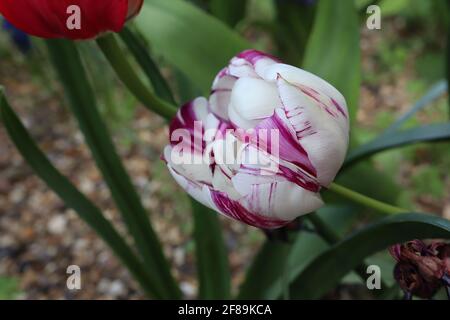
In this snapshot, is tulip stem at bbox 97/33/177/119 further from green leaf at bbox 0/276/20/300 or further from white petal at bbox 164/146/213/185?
green leaf at bbox 0/276/20/300

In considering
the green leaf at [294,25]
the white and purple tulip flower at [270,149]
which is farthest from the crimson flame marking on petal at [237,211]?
the green leaf at [294,25]

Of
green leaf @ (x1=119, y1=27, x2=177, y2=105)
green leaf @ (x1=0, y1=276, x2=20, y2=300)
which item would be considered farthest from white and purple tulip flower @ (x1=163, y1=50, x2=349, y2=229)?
green leaf @ (x1=0, y1=276, x2=20, y2=300)

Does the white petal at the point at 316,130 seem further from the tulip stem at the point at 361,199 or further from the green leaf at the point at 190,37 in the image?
the green leaf at the point at 190,37

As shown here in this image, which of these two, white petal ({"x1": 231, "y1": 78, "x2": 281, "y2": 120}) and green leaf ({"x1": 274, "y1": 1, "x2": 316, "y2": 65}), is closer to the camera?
white petal ({"x1": 231, "y1": 78, "x2": 281, "y2": 120})

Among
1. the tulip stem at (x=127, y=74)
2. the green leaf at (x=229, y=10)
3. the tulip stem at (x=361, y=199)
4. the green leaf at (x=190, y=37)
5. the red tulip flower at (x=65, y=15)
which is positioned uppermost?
the green leaf at (x=229, y=10)

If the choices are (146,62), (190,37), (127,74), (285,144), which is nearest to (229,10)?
(190,37)

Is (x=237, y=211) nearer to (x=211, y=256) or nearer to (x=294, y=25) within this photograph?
(x=211, y=256)

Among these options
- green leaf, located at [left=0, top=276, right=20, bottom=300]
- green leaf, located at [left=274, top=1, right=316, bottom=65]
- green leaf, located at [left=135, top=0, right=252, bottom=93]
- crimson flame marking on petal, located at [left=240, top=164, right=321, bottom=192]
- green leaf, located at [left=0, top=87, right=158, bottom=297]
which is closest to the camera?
crimson flame marking on petal, located at [left=240, top=164, right=321, bottom=192]
